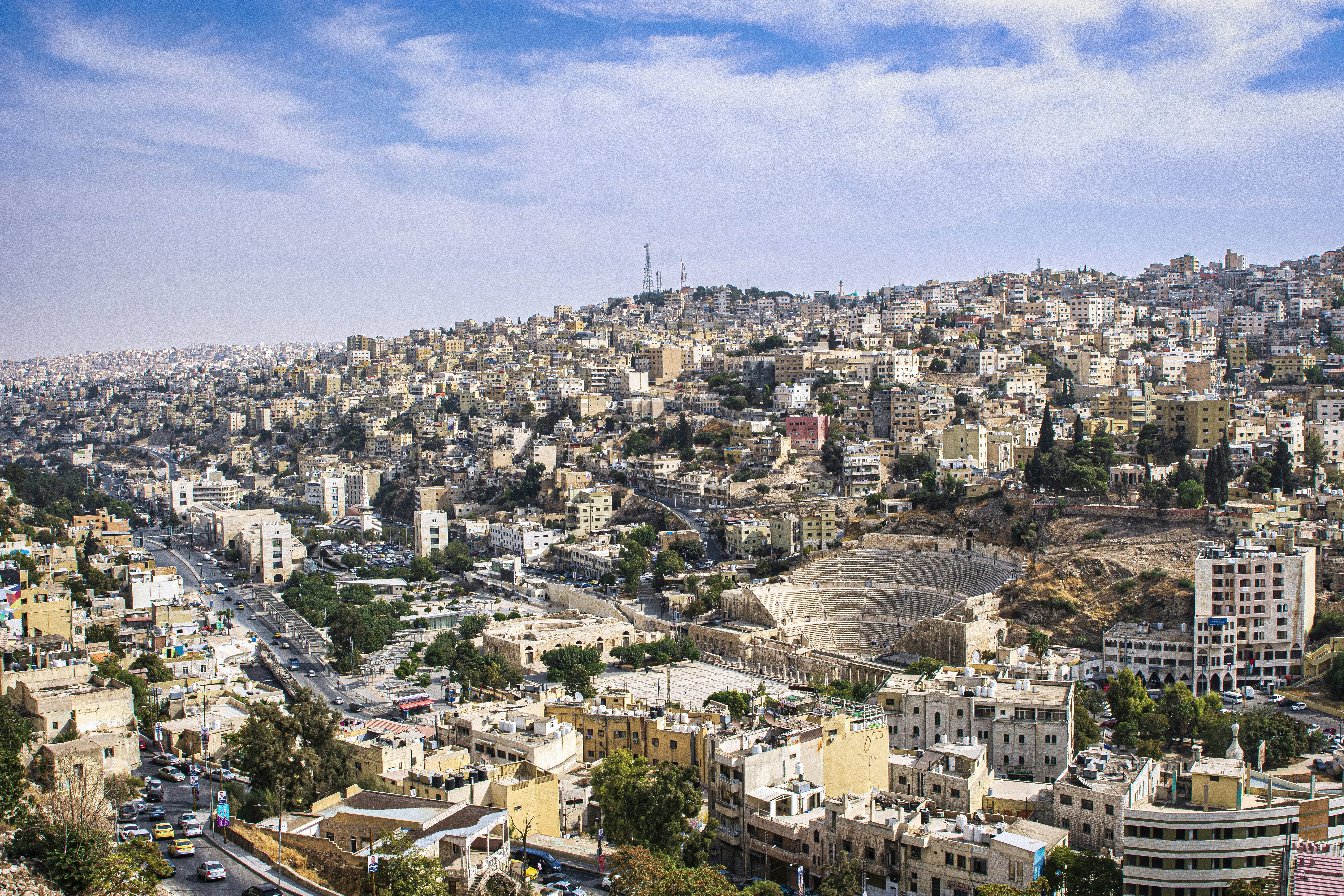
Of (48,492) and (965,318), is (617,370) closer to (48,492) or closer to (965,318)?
(965,318)

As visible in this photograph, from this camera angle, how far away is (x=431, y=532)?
52062 mm

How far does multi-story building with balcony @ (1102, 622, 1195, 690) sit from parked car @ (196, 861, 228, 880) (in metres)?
20.7

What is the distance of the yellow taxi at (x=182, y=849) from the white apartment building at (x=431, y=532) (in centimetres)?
3687

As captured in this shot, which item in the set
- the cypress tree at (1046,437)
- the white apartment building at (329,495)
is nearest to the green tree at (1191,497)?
the cypress tree at (1046,437)

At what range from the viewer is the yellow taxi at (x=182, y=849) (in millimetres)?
14789

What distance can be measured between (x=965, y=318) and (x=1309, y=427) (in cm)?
2898

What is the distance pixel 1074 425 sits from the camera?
44594mm

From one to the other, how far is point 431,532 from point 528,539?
5.05m

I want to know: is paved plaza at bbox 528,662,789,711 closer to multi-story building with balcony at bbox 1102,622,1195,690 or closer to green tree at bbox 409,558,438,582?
multi-story building with balcony at bbox 1102,622,1195,690

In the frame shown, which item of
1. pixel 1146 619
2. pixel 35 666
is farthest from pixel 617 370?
pixel 35 666

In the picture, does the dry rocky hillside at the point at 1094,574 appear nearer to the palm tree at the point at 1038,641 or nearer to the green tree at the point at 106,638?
the palm tree at the point at 1038,641

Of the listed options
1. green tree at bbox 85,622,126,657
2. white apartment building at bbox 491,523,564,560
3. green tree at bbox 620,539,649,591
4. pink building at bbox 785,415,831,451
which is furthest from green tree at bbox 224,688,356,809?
pink building at bbox 785,415,831,451

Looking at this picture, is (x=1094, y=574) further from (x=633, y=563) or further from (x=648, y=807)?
(x=648, y=807)

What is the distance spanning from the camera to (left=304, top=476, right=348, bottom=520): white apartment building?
64.2 m
